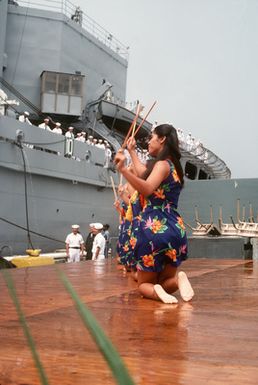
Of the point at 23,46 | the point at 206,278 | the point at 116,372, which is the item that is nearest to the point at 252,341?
the point at 116,372

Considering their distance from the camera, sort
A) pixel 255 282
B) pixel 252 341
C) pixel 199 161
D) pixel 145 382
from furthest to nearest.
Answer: pixel 199 161
pixel 255 282
pixel 252 341
pixel 145 382

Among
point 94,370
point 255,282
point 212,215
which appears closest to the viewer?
point 94,370

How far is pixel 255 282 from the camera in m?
4.68

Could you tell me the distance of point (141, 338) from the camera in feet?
7.03

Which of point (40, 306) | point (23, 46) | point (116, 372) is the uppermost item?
point (23, 46)

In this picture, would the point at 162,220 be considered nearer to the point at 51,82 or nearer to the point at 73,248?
the point at 73,248

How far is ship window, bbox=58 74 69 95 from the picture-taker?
20141 millimetres

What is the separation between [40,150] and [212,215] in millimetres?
8322

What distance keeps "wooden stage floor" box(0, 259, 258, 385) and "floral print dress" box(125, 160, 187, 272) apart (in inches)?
11.7

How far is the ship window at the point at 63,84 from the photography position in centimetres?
2014

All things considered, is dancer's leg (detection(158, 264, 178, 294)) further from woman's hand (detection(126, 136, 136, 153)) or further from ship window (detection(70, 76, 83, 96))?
ship window (detection(70, 76, 83, 96))

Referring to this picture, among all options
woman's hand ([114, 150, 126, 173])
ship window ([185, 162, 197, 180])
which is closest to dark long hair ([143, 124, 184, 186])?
woman's hand ([114, 150, 126, 173])

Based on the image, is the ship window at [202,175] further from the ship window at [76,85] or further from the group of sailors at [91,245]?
the group of sailors at [91,245]

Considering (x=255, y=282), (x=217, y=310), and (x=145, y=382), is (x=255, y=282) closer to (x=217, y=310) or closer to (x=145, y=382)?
(x=217, y=310)
